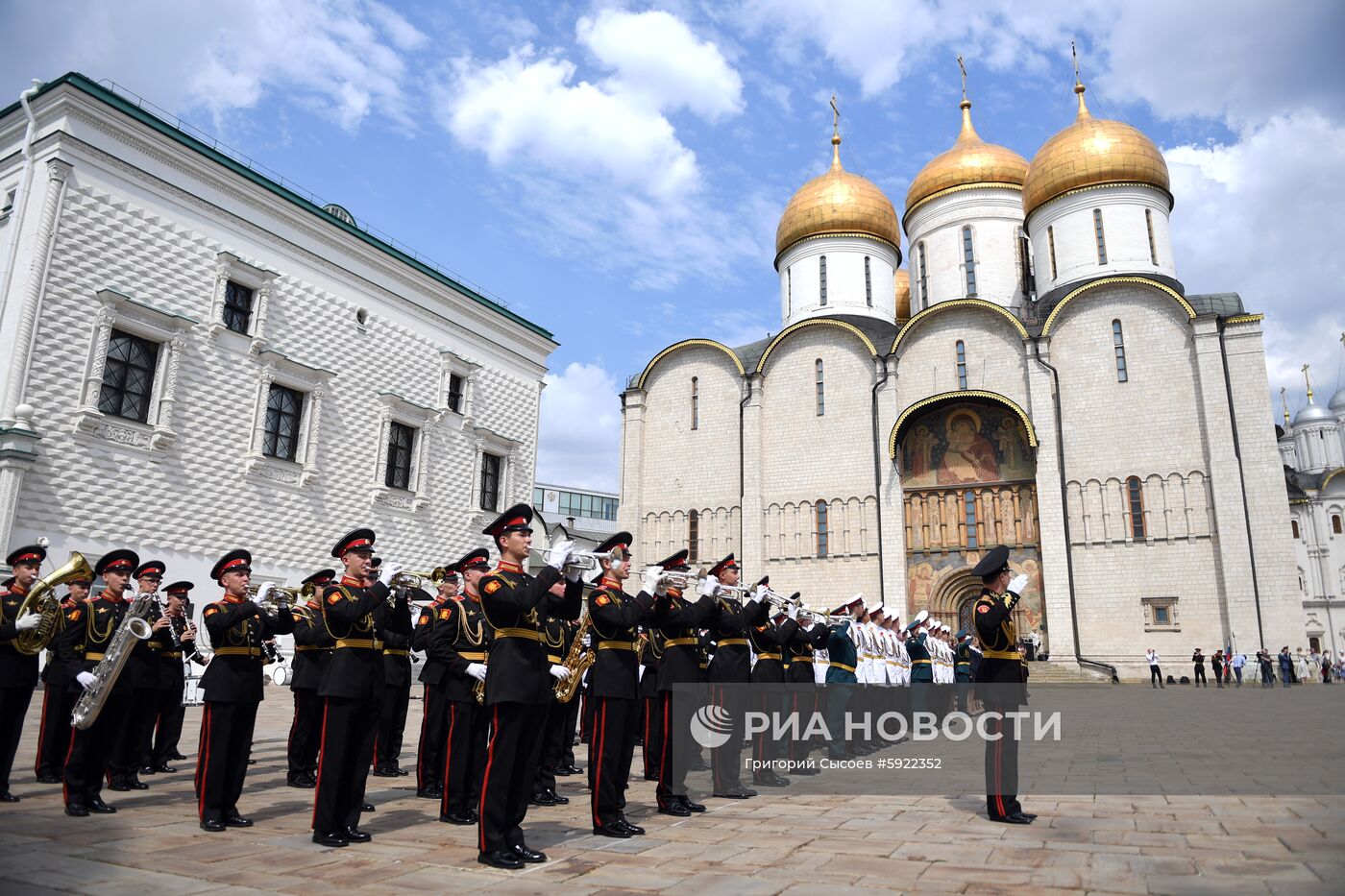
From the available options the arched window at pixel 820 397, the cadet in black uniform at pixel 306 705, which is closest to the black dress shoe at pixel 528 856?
the cadet in black uniform at pixel 306 705

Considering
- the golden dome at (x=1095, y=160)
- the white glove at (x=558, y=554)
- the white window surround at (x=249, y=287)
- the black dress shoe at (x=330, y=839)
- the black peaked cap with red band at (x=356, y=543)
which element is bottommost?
the black dress shoe at (x=330, y=839)

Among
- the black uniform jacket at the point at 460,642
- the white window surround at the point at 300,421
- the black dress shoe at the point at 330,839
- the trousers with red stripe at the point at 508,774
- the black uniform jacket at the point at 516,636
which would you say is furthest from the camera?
the white window surround at the point at 300,421

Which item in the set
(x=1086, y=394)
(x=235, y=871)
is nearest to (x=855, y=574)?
(x=1086, y=394)

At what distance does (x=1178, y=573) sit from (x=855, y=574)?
957 centimetres

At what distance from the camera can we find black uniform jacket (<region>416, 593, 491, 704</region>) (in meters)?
6.63

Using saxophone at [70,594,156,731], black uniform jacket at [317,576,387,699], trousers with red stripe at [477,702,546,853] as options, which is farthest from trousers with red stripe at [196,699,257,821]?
trousers with red stripe at [477,702,546,853]

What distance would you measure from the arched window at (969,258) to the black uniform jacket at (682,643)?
2999 centimetres

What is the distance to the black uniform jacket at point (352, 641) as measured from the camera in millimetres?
5477

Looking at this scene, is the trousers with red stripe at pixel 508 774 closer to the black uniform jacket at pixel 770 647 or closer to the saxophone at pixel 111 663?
the saxophone at pixel 111 663

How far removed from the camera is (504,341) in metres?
25.9

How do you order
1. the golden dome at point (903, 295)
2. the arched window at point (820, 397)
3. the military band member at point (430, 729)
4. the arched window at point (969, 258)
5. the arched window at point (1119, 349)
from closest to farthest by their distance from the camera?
the military band member at point (430, 729), the arched window at point (1119, 349), the arched window at point (820, 397), the arched window at point (969, 258), the golden dome at point (903, 295)

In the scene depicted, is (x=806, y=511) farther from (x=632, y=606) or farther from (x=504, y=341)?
(x=632, y=606)

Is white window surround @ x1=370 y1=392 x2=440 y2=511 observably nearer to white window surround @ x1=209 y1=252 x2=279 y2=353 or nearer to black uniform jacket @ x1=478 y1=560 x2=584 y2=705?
white window surround @ x1=209 y1=252 x2=279 y2=353

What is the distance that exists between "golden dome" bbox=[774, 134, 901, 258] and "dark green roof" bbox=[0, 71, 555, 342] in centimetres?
1490
